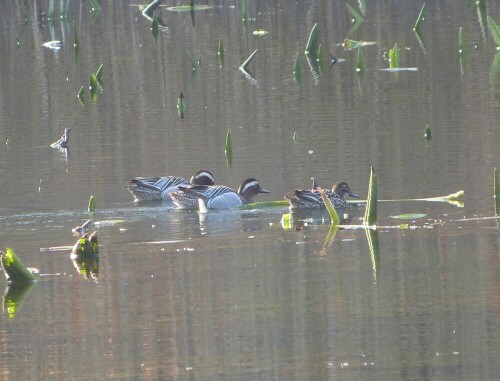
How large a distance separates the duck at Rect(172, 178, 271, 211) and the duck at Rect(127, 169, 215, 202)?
0.39m

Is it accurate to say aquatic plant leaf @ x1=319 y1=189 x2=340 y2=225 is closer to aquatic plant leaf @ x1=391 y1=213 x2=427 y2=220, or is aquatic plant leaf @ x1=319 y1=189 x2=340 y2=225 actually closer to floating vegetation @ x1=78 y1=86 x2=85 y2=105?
aquatic plant leaf @ x1=391 y1=213 x2=427 y2=220

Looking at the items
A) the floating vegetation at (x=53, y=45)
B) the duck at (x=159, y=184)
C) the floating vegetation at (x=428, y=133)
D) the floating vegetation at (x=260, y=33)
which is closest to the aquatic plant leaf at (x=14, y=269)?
the duck at (x=159, y=184)

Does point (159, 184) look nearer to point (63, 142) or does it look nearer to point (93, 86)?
point (63, 142)

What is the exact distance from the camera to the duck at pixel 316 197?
13.6 m

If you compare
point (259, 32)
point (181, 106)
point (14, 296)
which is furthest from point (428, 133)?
point (259, 32)

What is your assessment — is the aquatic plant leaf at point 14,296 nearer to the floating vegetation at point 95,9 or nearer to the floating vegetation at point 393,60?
the floating vegetation at point 393,60

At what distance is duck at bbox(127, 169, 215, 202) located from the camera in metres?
14.8

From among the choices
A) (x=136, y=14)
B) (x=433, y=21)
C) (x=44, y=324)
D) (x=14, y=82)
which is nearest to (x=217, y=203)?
(x=44, y=324)

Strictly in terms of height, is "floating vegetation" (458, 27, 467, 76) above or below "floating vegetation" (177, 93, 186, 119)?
above

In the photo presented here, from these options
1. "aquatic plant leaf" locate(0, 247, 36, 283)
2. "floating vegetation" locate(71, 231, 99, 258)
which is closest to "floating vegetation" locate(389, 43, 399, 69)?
Result: "floating vegetation" locate(71, 231, 99, 258)

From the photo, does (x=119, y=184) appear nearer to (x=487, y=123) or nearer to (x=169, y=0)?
(x=487, y=123)

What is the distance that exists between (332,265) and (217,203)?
4023 mm

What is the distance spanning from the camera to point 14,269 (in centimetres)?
1027

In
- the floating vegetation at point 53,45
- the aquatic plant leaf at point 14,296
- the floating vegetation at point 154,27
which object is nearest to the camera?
the aquatic plant leaf at point 14,296
